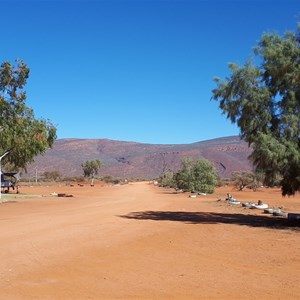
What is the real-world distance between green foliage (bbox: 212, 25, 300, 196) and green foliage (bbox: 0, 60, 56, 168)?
2060 centimetres

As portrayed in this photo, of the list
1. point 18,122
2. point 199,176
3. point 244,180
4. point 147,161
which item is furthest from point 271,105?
point 147,161

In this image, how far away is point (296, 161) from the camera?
56.1 feet

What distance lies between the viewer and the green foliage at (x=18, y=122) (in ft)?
117

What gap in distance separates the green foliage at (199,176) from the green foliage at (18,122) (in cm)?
2008

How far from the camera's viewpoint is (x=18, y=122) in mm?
37031

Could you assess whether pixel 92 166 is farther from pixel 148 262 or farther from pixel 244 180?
pixel 148 262

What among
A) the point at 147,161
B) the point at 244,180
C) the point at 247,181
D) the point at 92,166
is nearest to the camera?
the point at 244,180

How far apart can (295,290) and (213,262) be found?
2864 millimetres

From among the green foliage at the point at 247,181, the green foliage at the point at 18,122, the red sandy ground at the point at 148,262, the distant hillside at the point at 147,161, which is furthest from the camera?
the distant hillside at the point at 147,161

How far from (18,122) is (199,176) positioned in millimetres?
26155

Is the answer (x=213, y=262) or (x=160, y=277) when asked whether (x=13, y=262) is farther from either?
(x=213, y=262)

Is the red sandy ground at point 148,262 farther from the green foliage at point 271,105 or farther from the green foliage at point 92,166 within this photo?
the green foliage at point 92,166

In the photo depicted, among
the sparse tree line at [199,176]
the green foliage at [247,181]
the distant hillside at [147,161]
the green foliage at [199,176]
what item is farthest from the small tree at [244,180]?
the distant hillside at [147,161]

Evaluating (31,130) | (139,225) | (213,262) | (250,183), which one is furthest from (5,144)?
(250,183)
